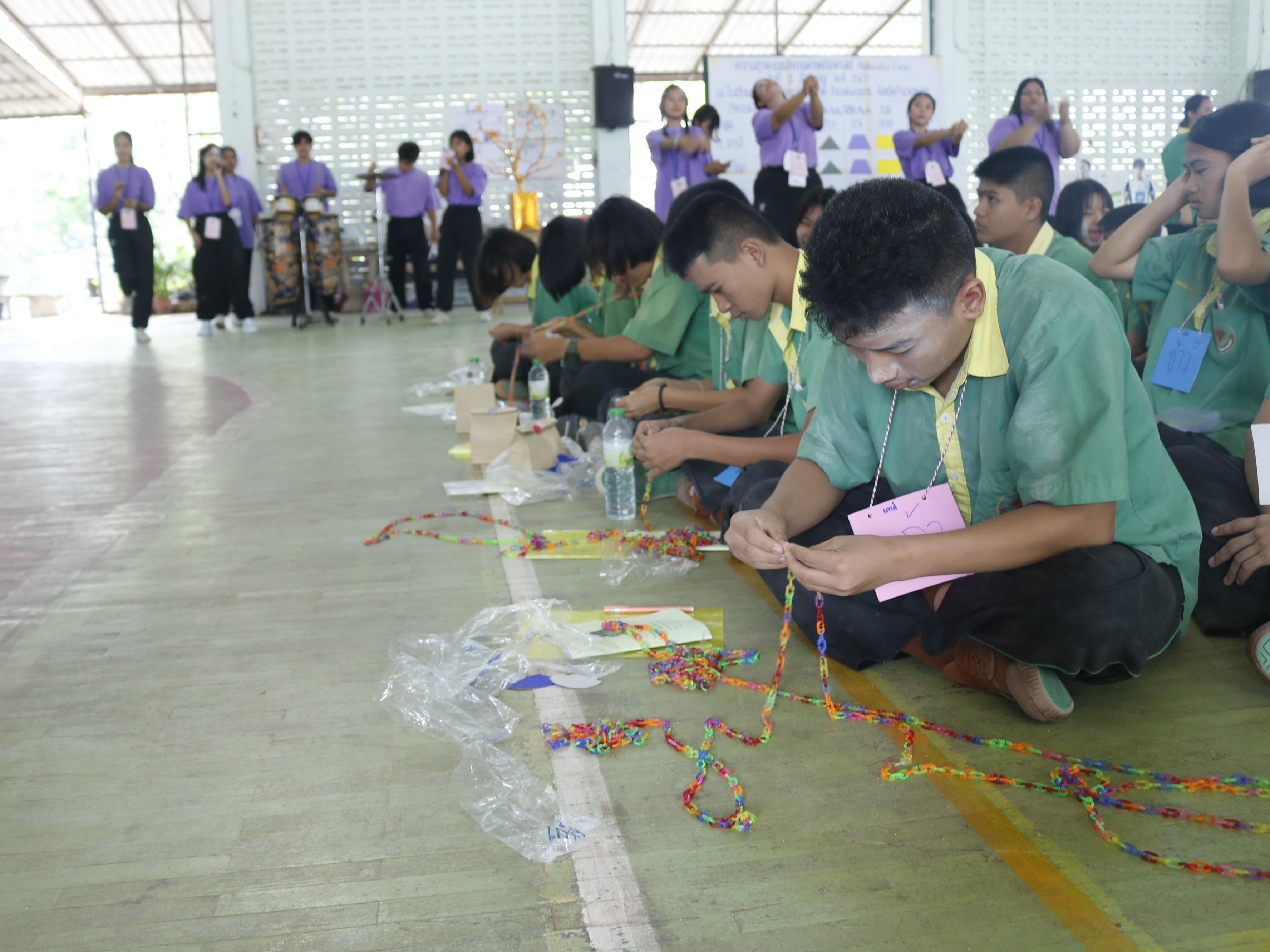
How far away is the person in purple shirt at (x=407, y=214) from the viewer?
377 inches

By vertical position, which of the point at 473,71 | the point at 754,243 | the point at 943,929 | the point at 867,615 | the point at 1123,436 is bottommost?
the point at 943,929

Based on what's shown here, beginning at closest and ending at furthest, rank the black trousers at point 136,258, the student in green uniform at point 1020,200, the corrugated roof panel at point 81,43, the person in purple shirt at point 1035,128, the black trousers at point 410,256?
1. the student in green uniform at point 1020,200
2. the person in purple shirt at point 1035,128
3. the black trousers at point 136,258
4. the black trousers at point 410,256
5. the corrugated roof panel at point 81,43

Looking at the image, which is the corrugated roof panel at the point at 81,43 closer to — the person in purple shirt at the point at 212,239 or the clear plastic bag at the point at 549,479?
the person in purple shirt at the point at 212,239

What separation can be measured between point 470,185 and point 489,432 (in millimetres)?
6343

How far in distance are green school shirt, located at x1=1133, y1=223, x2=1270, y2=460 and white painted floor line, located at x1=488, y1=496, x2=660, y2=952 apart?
1.60 meters

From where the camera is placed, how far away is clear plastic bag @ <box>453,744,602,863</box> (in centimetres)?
141

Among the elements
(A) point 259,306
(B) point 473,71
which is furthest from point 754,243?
(A) point 259,306

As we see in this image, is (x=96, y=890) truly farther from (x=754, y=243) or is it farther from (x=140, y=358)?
(x=140, y=358)

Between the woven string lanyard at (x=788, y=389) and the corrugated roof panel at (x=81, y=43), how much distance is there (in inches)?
533

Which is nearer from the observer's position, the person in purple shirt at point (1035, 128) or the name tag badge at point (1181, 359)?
the name tag badge at point (1181, 359)

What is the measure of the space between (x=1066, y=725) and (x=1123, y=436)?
0.49 meters

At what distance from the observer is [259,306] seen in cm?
1133

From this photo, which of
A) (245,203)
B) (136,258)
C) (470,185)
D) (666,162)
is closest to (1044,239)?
(666,162)

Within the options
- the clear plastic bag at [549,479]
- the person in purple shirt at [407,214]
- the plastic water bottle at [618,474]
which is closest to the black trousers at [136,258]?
the person in purple shirt at [407,214]
